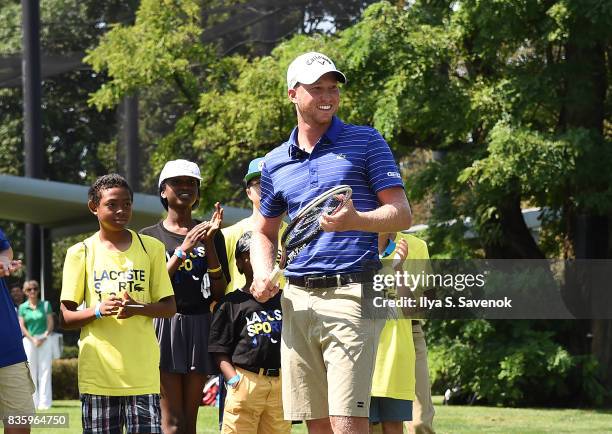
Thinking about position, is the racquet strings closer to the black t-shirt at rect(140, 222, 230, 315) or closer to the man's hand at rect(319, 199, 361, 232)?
the man's hand at rect(319, 199, 361, 232)

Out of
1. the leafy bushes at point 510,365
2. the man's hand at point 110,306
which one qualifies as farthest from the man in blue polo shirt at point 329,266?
the leafy bushes at point 510,365

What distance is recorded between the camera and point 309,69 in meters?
5.50

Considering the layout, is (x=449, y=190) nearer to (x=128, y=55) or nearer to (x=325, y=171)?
(x=128, y=55)

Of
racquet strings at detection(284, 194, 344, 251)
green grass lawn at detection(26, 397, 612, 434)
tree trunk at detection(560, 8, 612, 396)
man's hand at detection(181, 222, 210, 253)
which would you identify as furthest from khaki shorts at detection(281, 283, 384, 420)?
tree trunk at detection(560, 8, 612, 396)

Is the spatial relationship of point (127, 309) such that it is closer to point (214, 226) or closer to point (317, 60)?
point (214, 226)

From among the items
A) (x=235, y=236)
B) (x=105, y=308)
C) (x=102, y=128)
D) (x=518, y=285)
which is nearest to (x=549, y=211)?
(x=518, y=285)

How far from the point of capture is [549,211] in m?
19.8

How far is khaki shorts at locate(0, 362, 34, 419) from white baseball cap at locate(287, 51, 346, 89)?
265 centimetres

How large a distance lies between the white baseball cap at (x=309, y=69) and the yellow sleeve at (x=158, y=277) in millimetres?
2027

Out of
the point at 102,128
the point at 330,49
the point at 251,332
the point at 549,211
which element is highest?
the point at 102,128

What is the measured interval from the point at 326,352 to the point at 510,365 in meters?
13.4

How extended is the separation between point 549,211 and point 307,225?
14.9 meters

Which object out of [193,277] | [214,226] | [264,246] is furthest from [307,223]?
[193,277]

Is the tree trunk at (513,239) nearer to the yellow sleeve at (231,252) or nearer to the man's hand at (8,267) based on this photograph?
the yellow sleeve at (231,252)
